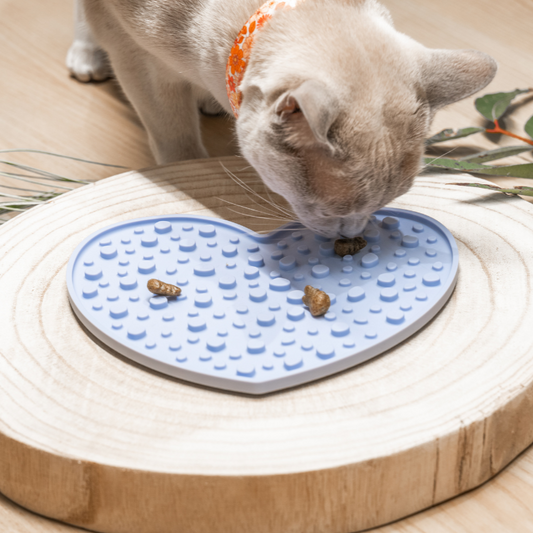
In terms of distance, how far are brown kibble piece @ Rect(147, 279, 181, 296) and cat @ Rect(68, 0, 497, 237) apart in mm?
205

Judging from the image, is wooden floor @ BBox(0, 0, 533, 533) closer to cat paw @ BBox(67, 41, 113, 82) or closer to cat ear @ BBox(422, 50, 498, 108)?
cat paw @ BBox(67, 41, 113, 82)

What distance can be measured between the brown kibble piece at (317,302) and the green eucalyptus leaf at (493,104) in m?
0.83

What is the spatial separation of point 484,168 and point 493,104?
0.33 m

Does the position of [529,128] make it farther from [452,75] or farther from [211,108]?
[211,108]

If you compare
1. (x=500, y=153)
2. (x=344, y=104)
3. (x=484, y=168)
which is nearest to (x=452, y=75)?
(x=344, y=104)

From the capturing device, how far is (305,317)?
0.84 metres

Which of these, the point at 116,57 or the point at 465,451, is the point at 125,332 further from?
the point at 116,57

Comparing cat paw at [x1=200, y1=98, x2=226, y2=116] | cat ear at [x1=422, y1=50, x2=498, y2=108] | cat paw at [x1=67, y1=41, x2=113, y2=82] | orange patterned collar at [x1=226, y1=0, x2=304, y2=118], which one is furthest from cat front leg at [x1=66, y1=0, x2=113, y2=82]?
cat ear at [x1=422, y1=50, x2=498, y2=108]

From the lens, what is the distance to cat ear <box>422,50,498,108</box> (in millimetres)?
894

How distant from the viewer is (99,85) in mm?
1719

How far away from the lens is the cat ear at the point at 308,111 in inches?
28.5

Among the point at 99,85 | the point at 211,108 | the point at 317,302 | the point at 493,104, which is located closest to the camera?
the point at 317,302

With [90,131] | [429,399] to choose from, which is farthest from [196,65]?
[429,399]

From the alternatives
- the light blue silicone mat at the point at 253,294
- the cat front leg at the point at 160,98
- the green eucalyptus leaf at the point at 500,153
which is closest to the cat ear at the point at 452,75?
the light blue silicone mat at the point at 253,294
